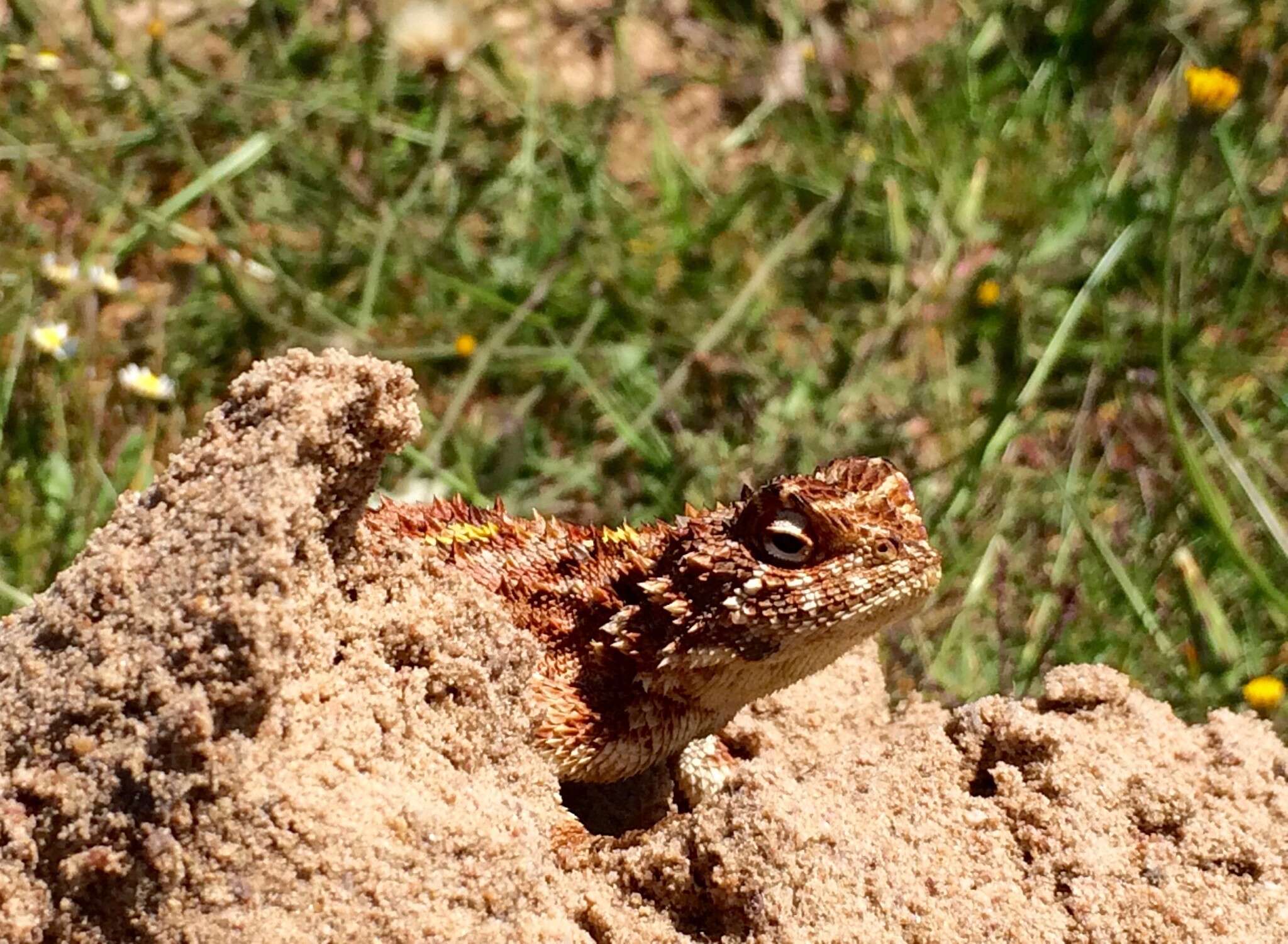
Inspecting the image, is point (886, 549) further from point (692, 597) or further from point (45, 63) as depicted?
point (45, 63)

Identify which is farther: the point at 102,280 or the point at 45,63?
the point at 45,63

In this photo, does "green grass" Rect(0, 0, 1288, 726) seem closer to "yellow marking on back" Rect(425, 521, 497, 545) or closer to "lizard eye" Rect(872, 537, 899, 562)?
"lizard eye" Rect(872, 537, 899, 562)

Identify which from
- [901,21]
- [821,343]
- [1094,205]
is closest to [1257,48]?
[1094,205]

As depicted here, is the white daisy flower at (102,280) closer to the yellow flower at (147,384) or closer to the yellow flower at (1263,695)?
the yellow flower at (147,384)

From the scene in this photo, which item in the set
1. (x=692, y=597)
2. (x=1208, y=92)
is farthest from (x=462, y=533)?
(x=1208, y=92)

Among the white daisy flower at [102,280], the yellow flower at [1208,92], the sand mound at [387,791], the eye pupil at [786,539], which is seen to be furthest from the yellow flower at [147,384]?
the yellow flower at [1208,92]

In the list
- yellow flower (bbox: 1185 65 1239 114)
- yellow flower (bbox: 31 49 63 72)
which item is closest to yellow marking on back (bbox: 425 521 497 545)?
yellow flower (bbox: 1185 65 1239 114)
